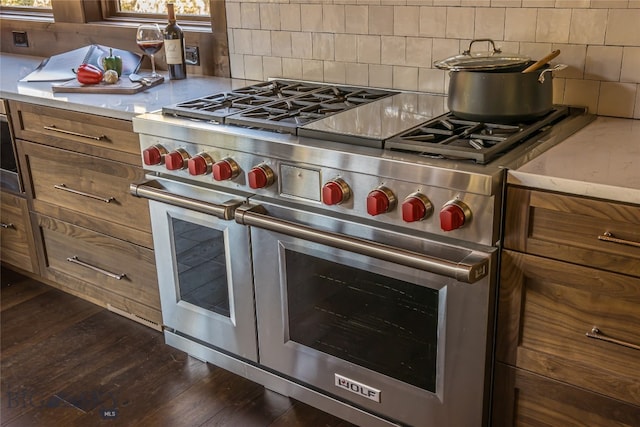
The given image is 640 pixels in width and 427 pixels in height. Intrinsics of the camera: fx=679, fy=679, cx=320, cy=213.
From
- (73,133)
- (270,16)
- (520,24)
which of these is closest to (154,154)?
(73,133)

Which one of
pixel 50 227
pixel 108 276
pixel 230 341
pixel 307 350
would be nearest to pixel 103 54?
pixel 50 227

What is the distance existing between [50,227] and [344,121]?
56.3 inches

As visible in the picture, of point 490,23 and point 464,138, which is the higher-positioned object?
Answer: point 490,23

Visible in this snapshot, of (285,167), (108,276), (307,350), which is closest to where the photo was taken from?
(285,167)

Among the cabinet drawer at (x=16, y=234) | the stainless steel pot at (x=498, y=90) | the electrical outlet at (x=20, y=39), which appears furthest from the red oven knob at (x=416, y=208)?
the electrical outlet at (x=20, y=39)

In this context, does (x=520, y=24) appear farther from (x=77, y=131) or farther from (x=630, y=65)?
(x=77, y=131)

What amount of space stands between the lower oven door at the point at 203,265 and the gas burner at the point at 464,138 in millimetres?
553

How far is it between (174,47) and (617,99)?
5.39 ft

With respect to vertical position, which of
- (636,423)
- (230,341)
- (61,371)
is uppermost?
(636,423)

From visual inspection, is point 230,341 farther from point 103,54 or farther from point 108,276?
point 103,54

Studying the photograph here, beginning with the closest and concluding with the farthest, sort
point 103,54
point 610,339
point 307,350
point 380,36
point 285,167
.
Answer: point 610,339, point 285,167, point 307,350, point 380,36, point 103,54

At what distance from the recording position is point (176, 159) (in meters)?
2.02

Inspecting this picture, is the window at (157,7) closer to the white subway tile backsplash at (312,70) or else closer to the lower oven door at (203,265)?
the white subway tile backsplash at (312,70)

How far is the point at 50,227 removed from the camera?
106 inches
